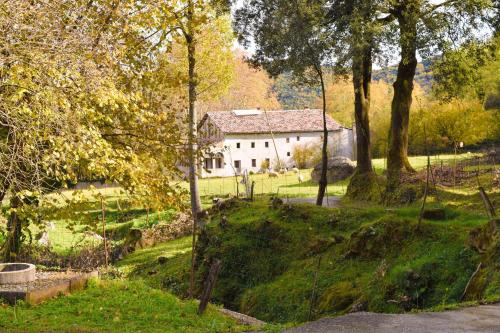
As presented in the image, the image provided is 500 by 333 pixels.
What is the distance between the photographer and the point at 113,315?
36.5 ft

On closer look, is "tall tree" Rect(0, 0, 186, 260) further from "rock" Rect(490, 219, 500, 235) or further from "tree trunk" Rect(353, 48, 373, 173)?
"tree trunk" Rect(353, 48, 373, 173)

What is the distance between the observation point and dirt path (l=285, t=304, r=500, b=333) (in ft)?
25.3

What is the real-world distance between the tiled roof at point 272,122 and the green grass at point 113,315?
54.7 meters

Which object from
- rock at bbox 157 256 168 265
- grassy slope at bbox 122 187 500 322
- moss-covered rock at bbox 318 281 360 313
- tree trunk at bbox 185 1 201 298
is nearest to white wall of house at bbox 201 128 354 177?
tree trunk at bbox 185 1 201 298

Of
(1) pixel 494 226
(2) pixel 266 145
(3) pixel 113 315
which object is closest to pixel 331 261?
(1) pixel 494 226

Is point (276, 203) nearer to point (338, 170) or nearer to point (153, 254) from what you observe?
point (153, 254)

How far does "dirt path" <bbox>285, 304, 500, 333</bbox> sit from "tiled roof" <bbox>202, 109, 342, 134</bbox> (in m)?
58.7

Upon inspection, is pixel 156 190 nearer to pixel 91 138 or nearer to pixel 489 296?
pixel 91 138

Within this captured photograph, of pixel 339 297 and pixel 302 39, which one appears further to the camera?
pixel 302 39

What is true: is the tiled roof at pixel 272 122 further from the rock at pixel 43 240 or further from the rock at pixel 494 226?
the rock at pixel 494 226

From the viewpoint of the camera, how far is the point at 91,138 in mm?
11477

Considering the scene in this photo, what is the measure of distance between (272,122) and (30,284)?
189 ft

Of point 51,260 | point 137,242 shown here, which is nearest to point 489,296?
point 51,260

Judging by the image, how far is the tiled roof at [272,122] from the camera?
6788 centimetres
